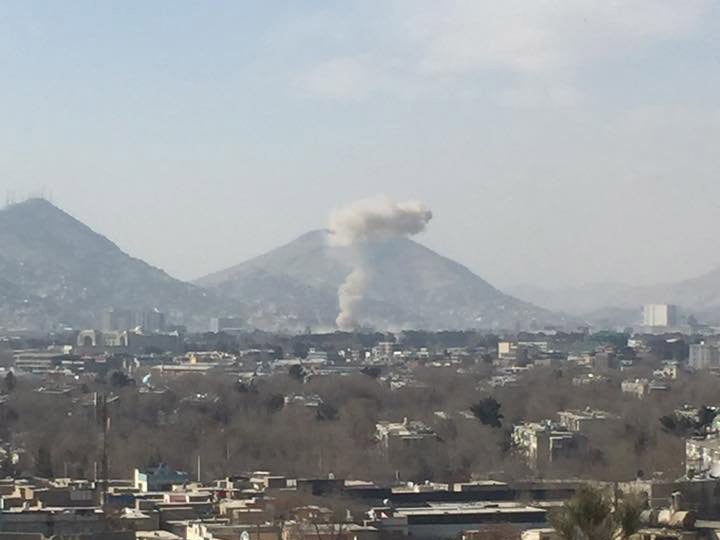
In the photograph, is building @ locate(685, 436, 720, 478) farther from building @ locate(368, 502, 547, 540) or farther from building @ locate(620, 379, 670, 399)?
building @ locate(620, 379, 670, 399)

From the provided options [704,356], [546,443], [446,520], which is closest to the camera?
[446,520]

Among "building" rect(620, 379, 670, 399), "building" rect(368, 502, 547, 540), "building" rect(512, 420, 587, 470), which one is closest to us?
"building" rect(368, 502, 547, 540)

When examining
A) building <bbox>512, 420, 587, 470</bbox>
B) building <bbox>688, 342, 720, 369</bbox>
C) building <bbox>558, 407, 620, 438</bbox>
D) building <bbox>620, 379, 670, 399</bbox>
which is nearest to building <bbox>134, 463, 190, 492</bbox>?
building <bbox>512, 420, 587, 470</bbox>

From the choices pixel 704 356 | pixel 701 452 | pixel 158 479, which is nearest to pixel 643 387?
pixel 701 452

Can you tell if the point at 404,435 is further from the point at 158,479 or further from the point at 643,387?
the point at 643,387

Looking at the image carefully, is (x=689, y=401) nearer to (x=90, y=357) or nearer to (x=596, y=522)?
(x=90, y=357)

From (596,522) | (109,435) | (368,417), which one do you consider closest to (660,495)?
(596,522)
